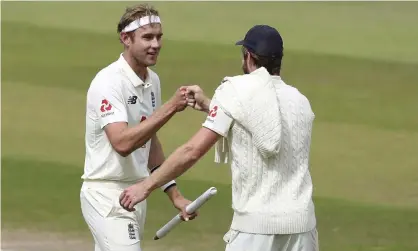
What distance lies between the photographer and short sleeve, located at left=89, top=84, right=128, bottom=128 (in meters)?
6.41

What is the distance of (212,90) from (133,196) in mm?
9102

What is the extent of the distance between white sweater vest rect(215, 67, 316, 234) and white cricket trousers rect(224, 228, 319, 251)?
4 centimetres

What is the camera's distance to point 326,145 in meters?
12.8

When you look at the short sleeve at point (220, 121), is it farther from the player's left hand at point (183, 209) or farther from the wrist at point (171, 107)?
the player's left hand at point (183, 209)

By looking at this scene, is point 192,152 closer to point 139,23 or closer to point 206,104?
point 206,104

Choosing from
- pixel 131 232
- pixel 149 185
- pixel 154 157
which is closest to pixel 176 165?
pixel 149 185

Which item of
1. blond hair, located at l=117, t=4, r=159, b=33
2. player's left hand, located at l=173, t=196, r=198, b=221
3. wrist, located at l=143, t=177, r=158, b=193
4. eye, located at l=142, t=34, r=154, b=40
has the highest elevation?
blond hair, located at l=117, t=4, r=159, b=33

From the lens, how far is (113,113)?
21.0ft

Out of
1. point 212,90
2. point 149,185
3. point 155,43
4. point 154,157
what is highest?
point 155,43

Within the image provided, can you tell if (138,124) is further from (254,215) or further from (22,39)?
(22,39)

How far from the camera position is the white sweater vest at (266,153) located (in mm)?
5531

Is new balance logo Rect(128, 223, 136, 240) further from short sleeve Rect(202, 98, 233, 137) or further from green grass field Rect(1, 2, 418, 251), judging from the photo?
green grass field Rect(1, 2, 418, 251)

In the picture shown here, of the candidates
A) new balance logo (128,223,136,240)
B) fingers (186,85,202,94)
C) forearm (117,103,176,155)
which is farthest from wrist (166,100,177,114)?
new balance logo (128,223,136,240)

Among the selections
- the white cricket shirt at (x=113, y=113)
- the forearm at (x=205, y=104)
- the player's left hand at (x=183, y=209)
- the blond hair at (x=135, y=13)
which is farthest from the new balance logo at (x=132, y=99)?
the player's left hand at (x=183, y=209)
